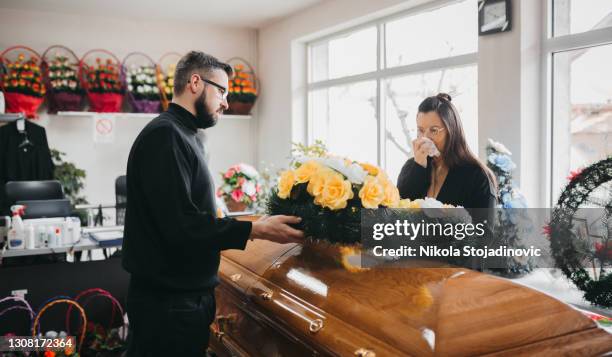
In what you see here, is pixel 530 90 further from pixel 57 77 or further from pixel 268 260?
pixel 57 77

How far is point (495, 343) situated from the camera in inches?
49.0

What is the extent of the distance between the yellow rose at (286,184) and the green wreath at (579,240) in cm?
78

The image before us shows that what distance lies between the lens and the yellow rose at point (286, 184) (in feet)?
5.71

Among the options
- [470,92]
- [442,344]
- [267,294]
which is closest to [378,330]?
[442,344]

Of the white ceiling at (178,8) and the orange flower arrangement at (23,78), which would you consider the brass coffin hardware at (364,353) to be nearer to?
the white ceiling at (178,8)

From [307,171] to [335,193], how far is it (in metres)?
0.15

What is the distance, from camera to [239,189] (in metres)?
4.54

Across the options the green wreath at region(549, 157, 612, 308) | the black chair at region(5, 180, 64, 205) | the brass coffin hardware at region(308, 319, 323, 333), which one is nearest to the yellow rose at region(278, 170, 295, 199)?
the brass coffin hardware at region(308, 319, 323, 333)

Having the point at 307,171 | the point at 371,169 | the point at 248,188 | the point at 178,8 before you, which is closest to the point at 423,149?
the point at 371,169

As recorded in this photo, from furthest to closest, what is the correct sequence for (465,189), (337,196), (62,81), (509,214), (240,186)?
(62,81) < (240,186) < (509,214) < (465,189) < (337,196)

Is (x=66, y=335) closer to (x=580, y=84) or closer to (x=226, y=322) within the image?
(x=226, y=322)

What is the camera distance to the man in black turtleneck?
69.2 inches

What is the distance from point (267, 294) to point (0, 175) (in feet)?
17.9

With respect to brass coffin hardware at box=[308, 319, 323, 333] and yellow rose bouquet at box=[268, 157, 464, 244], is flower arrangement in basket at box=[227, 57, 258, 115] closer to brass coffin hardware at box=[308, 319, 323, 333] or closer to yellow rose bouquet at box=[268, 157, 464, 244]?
yellow rose bouquet at box=[268, 157, 464, 244]
